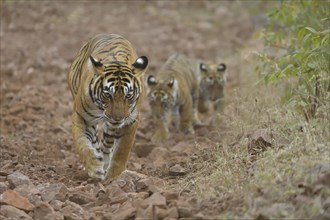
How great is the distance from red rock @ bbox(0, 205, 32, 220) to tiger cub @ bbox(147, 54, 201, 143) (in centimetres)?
468

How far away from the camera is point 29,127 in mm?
11164

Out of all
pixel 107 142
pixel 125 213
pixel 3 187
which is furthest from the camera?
pixel 107 142

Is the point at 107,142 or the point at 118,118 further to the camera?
the point at 107,142

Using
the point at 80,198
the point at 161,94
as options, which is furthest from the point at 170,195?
the point at 161,94

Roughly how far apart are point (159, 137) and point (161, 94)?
0.69 m

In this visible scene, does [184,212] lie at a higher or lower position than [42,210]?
lower

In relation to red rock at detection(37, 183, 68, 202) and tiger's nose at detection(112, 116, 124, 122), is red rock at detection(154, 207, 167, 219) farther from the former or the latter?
tiger's nose at detection(112, 116, 124, 122)

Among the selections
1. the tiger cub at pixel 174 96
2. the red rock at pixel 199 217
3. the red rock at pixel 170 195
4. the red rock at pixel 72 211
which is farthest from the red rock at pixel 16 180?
the tiger cub at pixel 174 96

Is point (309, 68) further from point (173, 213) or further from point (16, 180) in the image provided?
point (16, 180)

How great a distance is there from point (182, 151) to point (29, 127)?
259 cm

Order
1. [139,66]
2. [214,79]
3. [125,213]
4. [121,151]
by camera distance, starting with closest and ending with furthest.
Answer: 1. [125,213]
2. [139,66]
3. [121,151]
4. [214,79]

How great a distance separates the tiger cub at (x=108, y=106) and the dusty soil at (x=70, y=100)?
0.92 feet

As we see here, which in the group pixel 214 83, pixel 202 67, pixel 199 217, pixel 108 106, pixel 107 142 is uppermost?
pixel 202 67

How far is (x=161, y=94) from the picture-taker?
37.7ft
